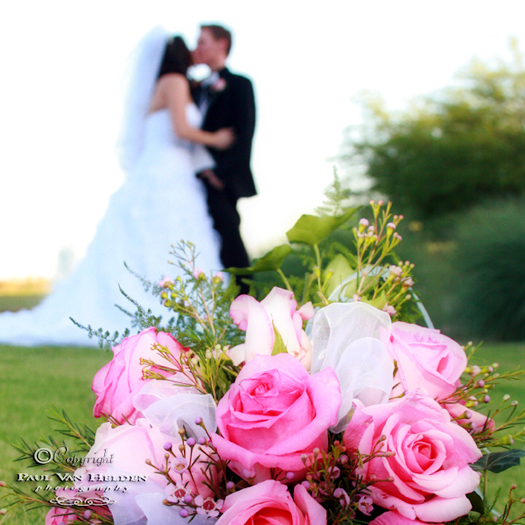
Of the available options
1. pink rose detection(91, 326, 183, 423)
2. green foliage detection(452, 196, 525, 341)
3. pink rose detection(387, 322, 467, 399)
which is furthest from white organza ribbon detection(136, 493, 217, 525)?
green foliage detection(452, 196, 525, 341)

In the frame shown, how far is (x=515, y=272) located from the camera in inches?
256

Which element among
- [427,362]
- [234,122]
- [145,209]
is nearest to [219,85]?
[234,122]

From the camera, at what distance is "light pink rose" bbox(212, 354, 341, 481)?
54 centimetres

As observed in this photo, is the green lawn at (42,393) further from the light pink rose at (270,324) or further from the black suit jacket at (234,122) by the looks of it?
the black suit jacket at (234,122)

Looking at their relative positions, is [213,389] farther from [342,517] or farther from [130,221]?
[130,221]

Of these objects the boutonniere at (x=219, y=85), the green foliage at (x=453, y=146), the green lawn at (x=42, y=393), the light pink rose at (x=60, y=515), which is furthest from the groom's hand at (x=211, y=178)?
the green foliage at (x=453, y=146)

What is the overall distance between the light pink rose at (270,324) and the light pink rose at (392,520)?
198 mm

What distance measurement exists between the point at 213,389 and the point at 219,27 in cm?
473

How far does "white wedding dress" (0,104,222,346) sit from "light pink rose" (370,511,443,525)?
340 centimetres

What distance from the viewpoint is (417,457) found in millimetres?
575

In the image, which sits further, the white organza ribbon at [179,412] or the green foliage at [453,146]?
Answer: the green foliage at [453,146]

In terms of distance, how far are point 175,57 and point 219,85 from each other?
45 cm

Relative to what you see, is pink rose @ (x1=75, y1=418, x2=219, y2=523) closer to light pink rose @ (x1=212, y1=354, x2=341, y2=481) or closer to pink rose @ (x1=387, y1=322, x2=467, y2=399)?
light pink rose @ (x1=212, y1=354, x2=341, y2=481)

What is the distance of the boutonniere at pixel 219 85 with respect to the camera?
4.66 metres
